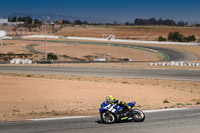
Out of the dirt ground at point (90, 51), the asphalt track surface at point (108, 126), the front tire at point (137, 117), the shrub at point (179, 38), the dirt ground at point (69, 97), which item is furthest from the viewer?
the shrub at point (179, 38)

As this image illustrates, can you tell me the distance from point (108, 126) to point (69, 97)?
9.20 metres

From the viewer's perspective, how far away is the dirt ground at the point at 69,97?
19016 millimetres

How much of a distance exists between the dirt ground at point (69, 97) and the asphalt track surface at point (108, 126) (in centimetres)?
195

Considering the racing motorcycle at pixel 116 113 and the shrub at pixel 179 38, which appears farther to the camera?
the shrub at pixel 179 38

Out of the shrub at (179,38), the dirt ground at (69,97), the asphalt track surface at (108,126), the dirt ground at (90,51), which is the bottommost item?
the dirt ground at (69,97)

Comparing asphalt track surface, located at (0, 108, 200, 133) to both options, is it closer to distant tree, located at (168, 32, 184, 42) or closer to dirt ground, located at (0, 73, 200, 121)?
dirt ground, located at (0, 73, 200, 121)

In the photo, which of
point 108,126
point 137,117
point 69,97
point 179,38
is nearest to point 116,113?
point 108,126

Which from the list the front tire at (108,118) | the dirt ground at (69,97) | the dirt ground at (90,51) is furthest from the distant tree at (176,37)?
the front tire at (108,118)

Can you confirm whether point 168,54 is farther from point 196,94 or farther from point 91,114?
point 91,114

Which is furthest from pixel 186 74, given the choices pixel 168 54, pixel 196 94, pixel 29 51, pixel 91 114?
pixel 29 51

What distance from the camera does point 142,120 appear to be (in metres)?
15.3

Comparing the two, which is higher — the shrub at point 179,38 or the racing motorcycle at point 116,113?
the shrub at point 179,38

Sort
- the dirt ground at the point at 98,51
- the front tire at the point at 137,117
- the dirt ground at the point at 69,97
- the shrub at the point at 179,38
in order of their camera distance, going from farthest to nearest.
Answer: the shrub at the point at 179,38
the dirt ground at the point at 98,51
the dirt ground at the point at 69,97
the front tire at the point at 137,117

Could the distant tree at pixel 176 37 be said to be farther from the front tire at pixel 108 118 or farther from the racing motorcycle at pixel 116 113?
the front tire at pixel 108 118
